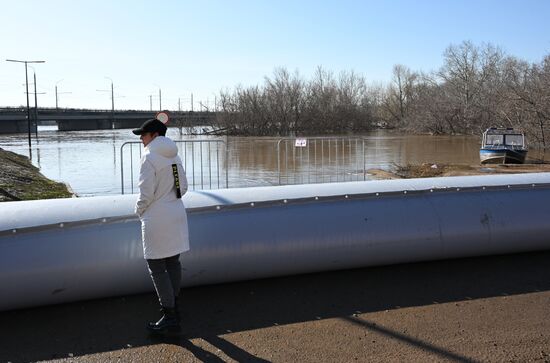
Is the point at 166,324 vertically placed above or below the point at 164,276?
below

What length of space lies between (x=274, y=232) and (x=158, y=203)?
1.30 metres

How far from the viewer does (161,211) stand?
3729mm

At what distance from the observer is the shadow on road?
3734mm

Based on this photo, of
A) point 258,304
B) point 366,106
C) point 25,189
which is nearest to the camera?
point 258,304

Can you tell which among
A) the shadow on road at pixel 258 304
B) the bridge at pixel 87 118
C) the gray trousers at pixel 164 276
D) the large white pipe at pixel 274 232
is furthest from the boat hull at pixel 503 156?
the bridge at pixel 87 118

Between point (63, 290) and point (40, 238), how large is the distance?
0.46 m

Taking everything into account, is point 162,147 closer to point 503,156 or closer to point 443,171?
point 443,171

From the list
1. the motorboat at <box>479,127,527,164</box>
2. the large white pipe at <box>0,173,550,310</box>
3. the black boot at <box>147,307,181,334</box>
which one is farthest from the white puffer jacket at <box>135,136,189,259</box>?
the motorboat at <box>479,127,527,164</box>

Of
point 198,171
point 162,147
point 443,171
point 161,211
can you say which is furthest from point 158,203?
point 443,171

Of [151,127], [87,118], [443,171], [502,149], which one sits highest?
[87,118]

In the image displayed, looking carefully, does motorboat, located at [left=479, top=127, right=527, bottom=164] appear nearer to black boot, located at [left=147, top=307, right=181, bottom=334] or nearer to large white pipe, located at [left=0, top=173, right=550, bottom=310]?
large white pipe, located at [left=0, top=173, right=550, bottom=310]

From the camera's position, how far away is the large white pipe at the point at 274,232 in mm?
4137

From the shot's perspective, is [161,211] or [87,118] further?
[87,118]

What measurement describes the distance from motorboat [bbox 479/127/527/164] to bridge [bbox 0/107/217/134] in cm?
5090
